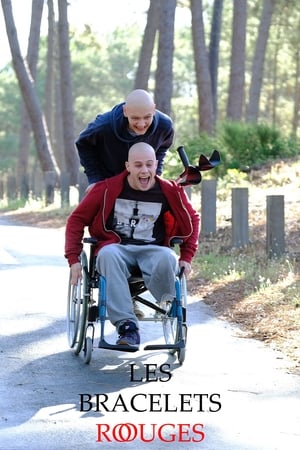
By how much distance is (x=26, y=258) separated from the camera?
529 inches

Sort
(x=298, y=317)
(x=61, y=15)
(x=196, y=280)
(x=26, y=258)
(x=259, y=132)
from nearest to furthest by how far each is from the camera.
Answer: (x=298, y=317) < (x=196, y=280) < (x=26, y=258) < (x=259, y=132) < (x=61, y=15)

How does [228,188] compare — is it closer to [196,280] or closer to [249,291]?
[196,280]

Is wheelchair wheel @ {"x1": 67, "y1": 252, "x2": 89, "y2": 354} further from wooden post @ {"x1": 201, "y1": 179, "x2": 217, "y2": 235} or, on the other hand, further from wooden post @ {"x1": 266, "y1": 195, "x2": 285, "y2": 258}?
wooden post @ {"x1": 201, "y1": 179, "x2": 217, "y2": 235}

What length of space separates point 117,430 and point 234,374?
161 cm

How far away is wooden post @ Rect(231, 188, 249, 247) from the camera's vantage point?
13.0 metres

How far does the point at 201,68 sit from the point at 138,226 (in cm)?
2416

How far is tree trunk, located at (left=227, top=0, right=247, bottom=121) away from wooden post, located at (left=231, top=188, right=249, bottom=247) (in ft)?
59.4

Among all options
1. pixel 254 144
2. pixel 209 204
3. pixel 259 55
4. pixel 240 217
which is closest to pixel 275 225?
pixel 240 217

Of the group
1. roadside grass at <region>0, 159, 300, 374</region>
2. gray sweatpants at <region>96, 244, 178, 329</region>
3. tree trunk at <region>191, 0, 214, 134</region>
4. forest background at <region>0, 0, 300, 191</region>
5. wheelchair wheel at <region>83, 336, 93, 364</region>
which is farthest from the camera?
tree trunk at <region>191, 0, 214, 134</region>

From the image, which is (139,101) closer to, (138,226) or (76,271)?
(138,226)

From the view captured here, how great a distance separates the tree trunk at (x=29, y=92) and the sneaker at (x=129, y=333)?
22668mm

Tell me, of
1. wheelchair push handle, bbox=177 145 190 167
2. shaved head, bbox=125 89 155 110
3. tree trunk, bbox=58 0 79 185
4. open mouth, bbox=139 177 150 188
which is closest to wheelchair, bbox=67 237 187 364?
open mouth, bbox=139 177 150 188

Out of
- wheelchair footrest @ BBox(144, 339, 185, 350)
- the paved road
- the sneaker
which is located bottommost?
the paved road

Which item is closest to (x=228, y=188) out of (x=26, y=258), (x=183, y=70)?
(x=26, y=258)
